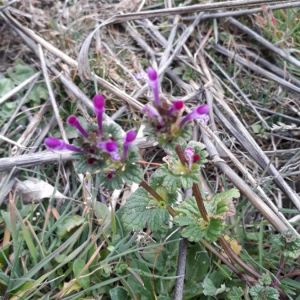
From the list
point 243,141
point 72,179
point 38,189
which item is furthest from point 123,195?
point 243,141

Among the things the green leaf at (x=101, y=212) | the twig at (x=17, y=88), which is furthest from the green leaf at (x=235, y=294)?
the twig at (x=17, y=88)

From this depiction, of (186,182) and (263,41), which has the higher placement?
(186,182)

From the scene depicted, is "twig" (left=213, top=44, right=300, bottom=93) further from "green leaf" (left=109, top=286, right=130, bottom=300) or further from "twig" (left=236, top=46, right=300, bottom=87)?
"green leaf" (left=109, top=286, right=130, bottom=300)

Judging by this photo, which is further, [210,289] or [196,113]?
[210,289]

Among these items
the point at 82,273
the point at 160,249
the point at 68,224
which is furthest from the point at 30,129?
the point at 160,249

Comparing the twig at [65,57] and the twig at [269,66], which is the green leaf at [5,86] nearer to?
the twig at [65,57]

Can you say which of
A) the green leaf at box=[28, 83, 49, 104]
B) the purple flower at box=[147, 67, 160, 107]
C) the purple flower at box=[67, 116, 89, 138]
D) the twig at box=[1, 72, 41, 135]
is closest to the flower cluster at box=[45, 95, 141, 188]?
the purple flower at box=[67, 116, 89, 138]

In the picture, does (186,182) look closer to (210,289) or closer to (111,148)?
(111,148)

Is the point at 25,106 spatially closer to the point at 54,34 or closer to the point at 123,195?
the point at 54,34
